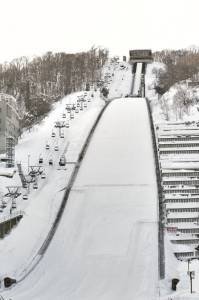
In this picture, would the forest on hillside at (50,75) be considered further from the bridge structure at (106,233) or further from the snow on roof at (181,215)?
the snow on roof at (181,215)

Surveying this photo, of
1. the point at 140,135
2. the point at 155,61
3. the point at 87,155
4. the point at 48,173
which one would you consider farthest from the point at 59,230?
the point at 155,61

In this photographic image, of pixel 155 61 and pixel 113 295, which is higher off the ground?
pixel 155 61

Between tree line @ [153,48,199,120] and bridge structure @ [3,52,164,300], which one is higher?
tree line @ [153,48,199,120]

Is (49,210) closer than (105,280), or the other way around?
(105,280)

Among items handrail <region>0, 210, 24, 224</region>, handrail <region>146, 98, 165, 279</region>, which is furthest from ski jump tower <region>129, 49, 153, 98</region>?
handrail <region>0, 210, 24, 224</region>

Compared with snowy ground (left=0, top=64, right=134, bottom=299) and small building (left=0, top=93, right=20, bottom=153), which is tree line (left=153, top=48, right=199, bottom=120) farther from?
small building (left=0, top=93, right=20, bottom=153)

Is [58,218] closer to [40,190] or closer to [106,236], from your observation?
[106,236]

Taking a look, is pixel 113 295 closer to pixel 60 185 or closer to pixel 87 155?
pixel 60 185

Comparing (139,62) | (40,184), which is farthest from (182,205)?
(139,62)
